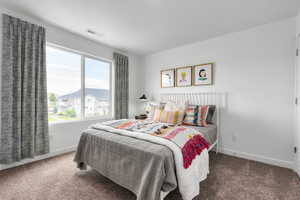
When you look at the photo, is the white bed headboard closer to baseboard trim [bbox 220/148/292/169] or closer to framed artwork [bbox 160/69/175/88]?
framed artwork [bbox 160/69/175/88]

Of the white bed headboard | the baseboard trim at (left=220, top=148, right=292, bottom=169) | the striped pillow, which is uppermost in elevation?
the white bed headboard

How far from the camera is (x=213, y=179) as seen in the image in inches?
77.6

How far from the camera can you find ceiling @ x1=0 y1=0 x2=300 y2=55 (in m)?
2.02

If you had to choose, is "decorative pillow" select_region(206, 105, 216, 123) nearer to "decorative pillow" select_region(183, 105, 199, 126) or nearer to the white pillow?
"decorative pillow" select_region(183, 105, 199, 126)

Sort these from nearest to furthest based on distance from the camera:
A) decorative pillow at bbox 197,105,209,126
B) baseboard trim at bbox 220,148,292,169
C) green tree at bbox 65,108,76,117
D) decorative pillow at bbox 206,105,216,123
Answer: baseboard trim at bbox 220,148,292,169, decorative pillow at bbox 197,105,209,126, decorative pillow at bbox 206,105,216,123, green tree at bbox 65,108,76,117

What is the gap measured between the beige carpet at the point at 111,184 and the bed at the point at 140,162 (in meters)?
0.21

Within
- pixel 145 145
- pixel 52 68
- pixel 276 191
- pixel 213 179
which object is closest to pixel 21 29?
pixel 52 68

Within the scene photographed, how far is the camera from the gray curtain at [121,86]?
3807 mm

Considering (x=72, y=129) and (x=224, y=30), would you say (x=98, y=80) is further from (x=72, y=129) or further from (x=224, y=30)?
(x=224, y=30)

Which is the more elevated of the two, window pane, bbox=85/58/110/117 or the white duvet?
window pane, bbox=85/58/110/117

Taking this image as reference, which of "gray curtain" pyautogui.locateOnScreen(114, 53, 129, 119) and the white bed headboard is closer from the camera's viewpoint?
the white bed headboard

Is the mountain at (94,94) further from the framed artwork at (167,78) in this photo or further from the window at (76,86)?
the framed artwork at (167,78)

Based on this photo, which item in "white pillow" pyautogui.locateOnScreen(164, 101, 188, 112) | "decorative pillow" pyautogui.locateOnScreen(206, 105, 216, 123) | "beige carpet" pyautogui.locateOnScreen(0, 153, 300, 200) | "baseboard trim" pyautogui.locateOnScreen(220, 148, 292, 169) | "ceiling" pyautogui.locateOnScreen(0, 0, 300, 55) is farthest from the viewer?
"white pillow" pyautogui.locateOnScreen(164, 101, 188, 112)

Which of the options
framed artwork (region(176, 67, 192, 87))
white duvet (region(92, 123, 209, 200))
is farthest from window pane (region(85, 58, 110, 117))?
white duvet (region(92, 123, 209, 200))
